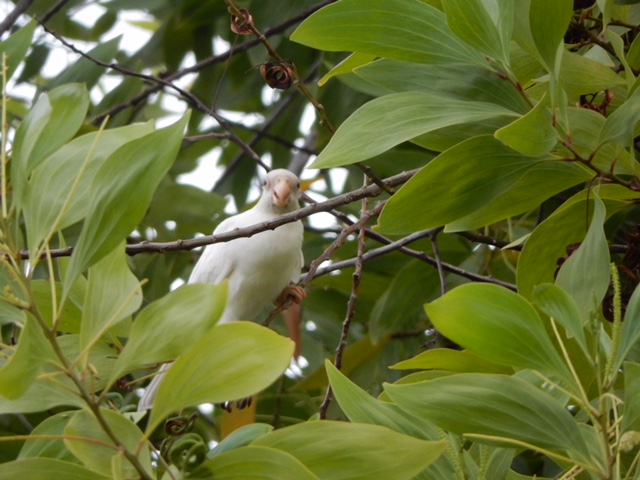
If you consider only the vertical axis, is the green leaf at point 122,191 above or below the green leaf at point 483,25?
above

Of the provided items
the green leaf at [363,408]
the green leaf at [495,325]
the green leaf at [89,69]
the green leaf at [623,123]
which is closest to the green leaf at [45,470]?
the green leaf at [363,408]

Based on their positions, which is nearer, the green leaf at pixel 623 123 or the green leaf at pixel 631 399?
the green leaf at pixel 631 399

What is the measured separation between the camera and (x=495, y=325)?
1253 mm

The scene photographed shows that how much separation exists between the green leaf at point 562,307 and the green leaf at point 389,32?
1.59ft

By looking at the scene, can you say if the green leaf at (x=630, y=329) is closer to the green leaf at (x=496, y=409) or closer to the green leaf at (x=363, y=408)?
the green leaf at (x=496, y=409)

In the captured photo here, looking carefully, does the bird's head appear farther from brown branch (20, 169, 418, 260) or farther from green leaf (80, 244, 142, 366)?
green leaf (80, 244, 142, 366)

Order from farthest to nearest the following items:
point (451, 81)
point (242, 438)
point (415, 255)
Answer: point (415, 255), point (451, 81), point (242, 438)

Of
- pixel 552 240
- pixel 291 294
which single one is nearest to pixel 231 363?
pixel 552 240

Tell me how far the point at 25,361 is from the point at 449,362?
81 centimetres

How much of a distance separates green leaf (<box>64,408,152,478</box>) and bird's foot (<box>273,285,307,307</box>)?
1421mm

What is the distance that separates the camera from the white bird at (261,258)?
2.90 metres

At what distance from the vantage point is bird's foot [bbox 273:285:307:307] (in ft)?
9.14

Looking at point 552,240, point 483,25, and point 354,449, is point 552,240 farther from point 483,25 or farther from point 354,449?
point 354,449

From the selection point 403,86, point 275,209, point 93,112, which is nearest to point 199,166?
point 93,112
